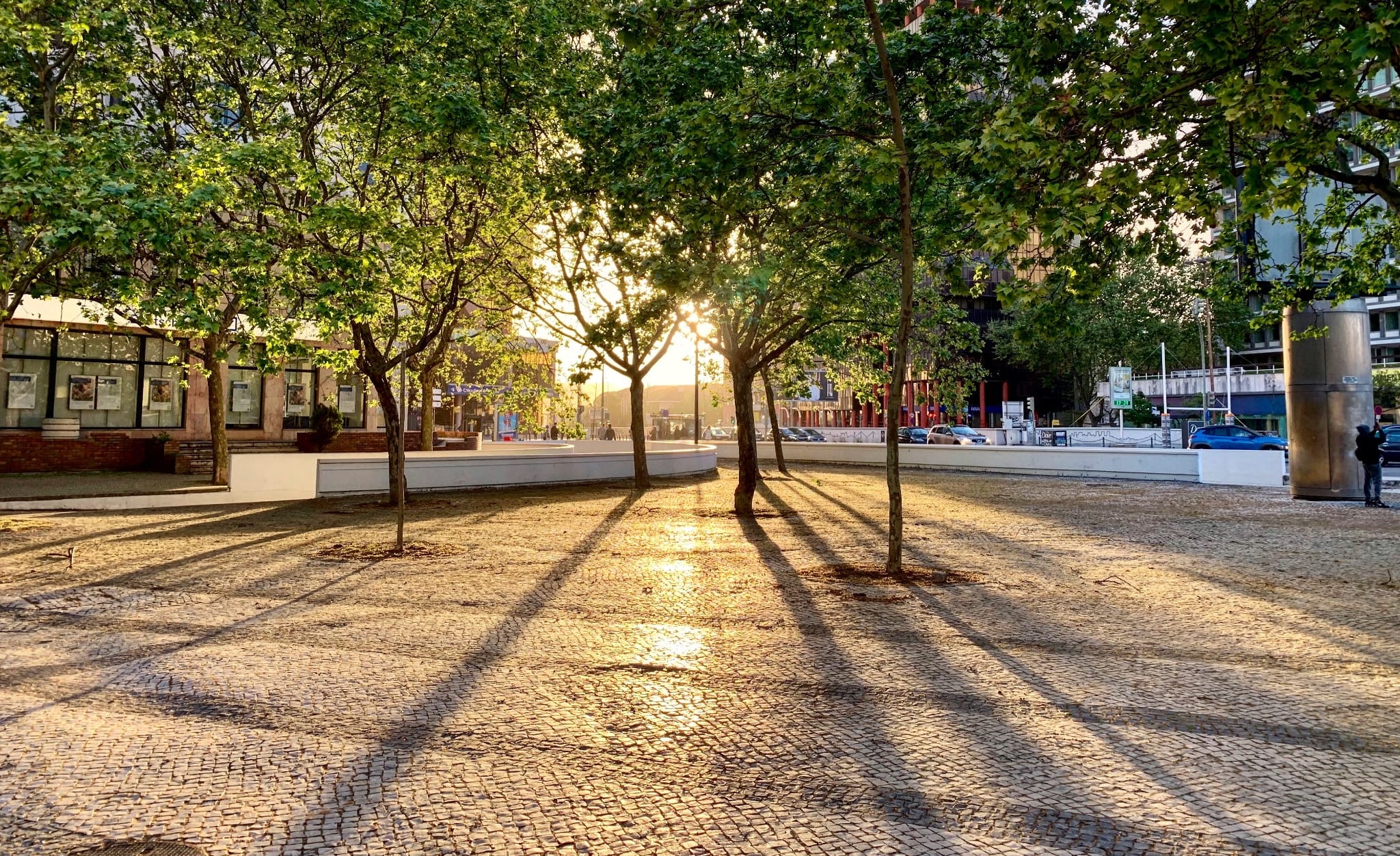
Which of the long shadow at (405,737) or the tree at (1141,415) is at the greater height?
the tree at (1141,415)

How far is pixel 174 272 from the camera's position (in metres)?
13.0

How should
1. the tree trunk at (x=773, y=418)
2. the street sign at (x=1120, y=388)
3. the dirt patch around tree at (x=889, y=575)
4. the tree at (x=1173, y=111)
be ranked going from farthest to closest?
the street sign at (x=1120, y=388) → the tree trunk at (x=773, y=418) → the dirt patch around tree at (x=889, y=575) → the tree at (x=1173, y=111)

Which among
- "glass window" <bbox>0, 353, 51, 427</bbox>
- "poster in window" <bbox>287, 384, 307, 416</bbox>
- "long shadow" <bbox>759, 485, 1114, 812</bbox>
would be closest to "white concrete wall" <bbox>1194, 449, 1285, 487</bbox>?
"long shadow" <bbox>759, 485, 1114, 812</bbox>

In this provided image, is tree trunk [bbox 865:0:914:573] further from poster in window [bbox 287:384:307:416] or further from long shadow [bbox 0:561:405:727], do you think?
poster in window [bbox 287:384:307:416]

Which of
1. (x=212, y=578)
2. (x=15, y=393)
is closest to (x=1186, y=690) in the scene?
(x=212, y=578)

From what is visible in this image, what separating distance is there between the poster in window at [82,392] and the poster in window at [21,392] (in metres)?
0.97

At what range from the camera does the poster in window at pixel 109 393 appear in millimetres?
27289

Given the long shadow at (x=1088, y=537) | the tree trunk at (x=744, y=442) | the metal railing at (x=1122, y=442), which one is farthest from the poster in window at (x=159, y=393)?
the metal railing at (x=1122, y=442)

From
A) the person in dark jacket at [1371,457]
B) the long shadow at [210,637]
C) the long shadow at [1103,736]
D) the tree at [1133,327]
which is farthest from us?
the tree at [1133,327]

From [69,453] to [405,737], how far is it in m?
26.3

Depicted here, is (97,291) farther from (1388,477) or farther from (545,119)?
(1388,477)

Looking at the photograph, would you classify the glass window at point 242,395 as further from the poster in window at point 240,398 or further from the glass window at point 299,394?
the glass window at point 299,394

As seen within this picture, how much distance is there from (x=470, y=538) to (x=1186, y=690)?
396 inches

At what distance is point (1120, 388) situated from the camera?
1639 inches
